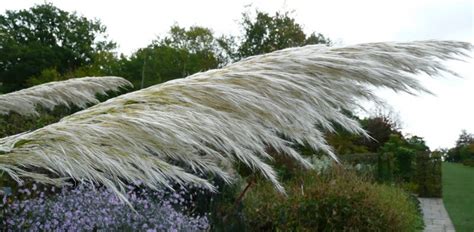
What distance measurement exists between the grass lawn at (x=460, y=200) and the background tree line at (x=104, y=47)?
6.49m

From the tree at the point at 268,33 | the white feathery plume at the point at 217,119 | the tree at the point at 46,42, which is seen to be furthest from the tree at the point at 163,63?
the white feathery plume at the point at 217,119

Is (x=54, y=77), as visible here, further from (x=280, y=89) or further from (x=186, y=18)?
(x=280, y=89)

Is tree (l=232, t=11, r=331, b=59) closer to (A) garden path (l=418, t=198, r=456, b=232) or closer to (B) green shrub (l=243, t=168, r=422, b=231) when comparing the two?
(A) garden path (l=418, t=198, r=456, b=232)

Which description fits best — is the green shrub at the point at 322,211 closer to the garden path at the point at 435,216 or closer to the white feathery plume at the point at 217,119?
the garden path at the point at 435,216

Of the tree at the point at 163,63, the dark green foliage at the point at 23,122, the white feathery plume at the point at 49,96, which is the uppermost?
the white feathery plume at the point at 49,96

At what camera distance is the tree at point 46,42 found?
2869cm

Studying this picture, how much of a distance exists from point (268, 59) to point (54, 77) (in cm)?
2123

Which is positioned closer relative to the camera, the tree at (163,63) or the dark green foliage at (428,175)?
the dark green foliage at (428,175)

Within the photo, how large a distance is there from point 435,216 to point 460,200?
12.8ft

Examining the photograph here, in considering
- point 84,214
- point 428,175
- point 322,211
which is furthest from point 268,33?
point 84,214

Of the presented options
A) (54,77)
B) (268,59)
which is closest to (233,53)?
(54,77)

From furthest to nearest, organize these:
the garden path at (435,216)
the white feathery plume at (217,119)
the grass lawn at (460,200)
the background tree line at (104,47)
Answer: the background tree line at (104,47)
the grass lawn at (460,200)
the garden path at (435,216)
the white feathery plume at (217,119)

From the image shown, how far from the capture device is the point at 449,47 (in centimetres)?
151

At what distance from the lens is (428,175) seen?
16125mm
